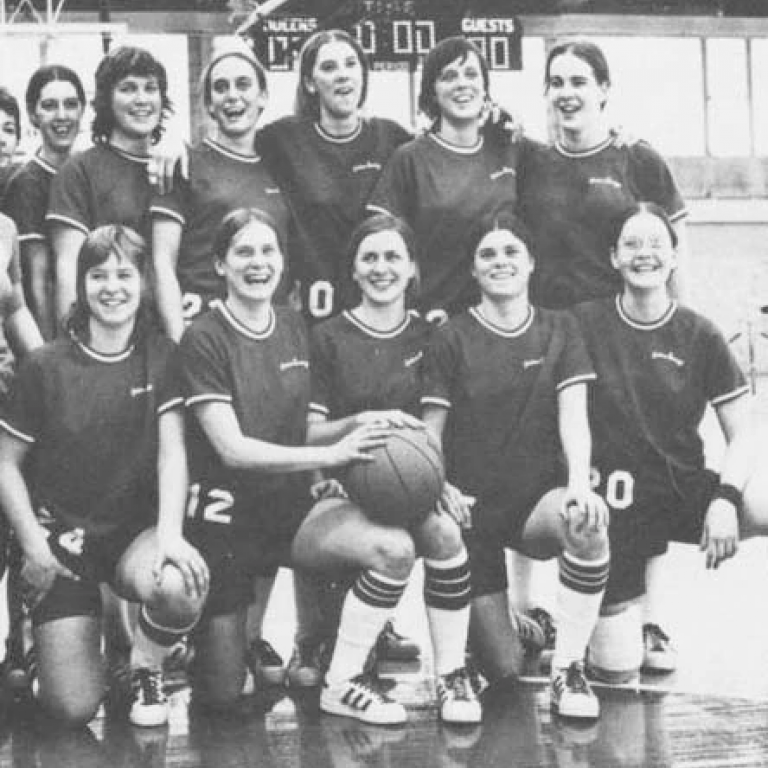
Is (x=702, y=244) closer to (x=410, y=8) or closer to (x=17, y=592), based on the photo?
(x=410, y=8)

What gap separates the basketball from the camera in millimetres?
3701

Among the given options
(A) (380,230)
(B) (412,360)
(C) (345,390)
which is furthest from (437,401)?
(A) (380,230)

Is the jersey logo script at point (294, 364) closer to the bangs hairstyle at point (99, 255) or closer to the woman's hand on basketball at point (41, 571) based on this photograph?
the bangs hairstyle at point (99, 255)

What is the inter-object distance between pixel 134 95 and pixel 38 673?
185 centimetres

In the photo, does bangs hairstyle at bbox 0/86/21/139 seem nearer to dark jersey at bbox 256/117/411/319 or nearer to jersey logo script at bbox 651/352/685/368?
dark jersey at bbox 256/117/411/319

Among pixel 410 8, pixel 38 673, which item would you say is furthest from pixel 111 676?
pixel 410 8

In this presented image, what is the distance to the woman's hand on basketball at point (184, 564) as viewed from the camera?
12.0 feet

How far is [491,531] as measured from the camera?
409 centimetres

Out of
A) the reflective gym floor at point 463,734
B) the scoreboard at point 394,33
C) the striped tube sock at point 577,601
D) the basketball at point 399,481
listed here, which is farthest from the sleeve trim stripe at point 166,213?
the scoreboard at point 394,33

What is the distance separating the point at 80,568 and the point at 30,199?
1.39m

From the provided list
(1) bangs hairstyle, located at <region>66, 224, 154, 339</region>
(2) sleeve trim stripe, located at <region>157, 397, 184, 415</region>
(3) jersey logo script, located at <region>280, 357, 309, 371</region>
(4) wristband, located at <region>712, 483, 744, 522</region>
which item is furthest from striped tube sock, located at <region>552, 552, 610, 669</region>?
(1) bangs hairstyle, located at <region>66, 224, 154, 339</region>

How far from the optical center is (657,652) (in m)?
4.34

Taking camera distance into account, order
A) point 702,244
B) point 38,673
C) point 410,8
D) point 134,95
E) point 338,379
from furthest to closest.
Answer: point 702,244
point 410,8
point 134,95
point 338,379
point 38,673

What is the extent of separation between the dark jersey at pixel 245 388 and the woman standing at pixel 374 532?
123 mm
